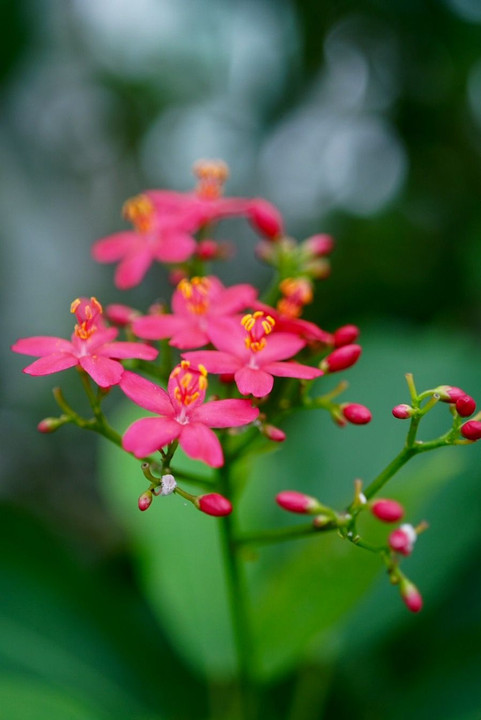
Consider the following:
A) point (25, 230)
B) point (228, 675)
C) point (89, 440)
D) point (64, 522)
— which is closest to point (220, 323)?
point (228, 675)

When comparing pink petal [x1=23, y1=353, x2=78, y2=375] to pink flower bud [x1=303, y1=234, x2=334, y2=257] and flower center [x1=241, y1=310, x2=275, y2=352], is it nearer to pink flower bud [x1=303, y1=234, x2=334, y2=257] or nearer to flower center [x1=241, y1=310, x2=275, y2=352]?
flower center [x1=241, y1=310, x2=275, y2=352]

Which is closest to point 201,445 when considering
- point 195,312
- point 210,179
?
point 195,312

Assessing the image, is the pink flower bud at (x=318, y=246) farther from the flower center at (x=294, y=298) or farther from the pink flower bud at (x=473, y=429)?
the pink flower bud at (x=473, y=429)

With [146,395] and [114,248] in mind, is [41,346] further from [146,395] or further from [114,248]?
[114,248]

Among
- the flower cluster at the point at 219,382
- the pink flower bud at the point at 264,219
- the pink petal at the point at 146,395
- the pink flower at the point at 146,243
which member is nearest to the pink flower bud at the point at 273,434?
the flower cluster at the point at 219,382

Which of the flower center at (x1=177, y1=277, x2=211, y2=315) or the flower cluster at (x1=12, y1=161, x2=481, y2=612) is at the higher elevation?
the flower center at (x1=177, y1=277, x2=211, y2=315)

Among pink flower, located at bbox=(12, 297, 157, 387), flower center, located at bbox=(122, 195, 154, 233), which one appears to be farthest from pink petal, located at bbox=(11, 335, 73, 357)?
flower center, located at bbox=(122, 195, 154, 233)

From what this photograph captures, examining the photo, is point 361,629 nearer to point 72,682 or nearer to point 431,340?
point 72,682
